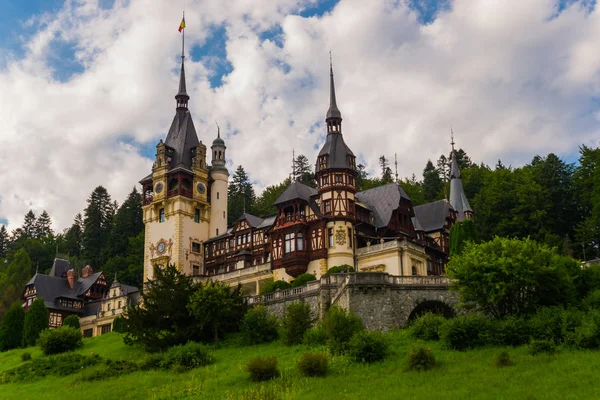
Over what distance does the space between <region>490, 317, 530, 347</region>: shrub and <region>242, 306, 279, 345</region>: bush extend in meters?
13.9

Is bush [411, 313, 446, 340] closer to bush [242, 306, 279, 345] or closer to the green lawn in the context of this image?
the green lawn

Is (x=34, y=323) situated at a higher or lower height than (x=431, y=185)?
lower

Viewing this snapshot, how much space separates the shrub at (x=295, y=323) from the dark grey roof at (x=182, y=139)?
35.5m

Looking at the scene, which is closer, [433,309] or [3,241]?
[433,309]

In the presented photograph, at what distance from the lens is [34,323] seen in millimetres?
62031

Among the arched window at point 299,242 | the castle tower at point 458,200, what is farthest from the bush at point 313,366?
the castle tower at point 458,200

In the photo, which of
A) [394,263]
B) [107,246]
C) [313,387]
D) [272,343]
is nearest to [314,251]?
[394,263]

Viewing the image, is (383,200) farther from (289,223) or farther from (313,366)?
(313,366)

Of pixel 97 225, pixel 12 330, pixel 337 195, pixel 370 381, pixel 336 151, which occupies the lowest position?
pixel 370 381

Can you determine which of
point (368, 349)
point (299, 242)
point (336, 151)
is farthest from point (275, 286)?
point (368, 349)

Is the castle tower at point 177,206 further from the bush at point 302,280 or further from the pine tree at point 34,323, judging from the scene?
the bush at point 302,280

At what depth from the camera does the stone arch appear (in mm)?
45719

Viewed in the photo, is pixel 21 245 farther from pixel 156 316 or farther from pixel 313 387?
pixel 313 387

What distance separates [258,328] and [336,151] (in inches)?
870
